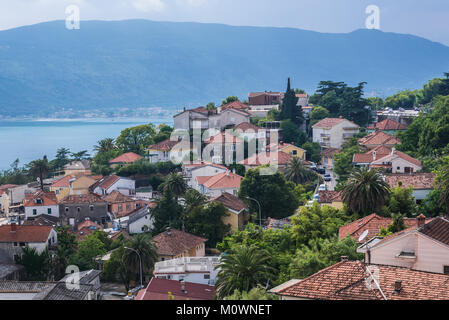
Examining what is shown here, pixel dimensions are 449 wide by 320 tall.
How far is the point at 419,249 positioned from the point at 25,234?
21.8 metres

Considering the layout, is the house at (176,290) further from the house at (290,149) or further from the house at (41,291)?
the house at (290,149)

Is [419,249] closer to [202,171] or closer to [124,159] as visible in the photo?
[202,171]

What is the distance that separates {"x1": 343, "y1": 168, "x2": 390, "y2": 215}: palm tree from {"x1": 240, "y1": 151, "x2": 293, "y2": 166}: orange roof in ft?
59.5

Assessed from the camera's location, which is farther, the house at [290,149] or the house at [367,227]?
the house at [290,149]

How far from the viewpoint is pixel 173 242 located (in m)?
27.2

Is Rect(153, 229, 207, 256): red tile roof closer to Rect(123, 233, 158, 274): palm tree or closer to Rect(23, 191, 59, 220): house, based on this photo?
Rect(123, 233, 158, 274): palm tree

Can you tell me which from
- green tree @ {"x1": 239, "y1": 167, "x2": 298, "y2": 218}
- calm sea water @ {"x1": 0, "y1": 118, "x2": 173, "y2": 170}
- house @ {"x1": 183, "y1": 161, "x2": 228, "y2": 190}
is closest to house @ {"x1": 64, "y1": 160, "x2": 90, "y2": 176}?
house @ {"x1": 183, "y1": 161, "x2": 228, "y2": 190}

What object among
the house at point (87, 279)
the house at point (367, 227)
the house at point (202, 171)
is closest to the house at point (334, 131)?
the house at point (202, 171)

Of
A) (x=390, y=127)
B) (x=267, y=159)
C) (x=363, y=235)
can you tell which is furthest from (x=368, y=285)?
(x=390, y=127)

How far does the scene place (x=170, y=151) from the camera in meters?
49.9

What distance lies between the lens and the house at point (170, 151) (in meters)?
49.0

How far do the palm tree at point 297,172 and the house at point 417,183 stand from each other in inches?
490

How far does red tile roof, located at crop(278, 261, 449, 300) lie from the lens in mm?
9297
